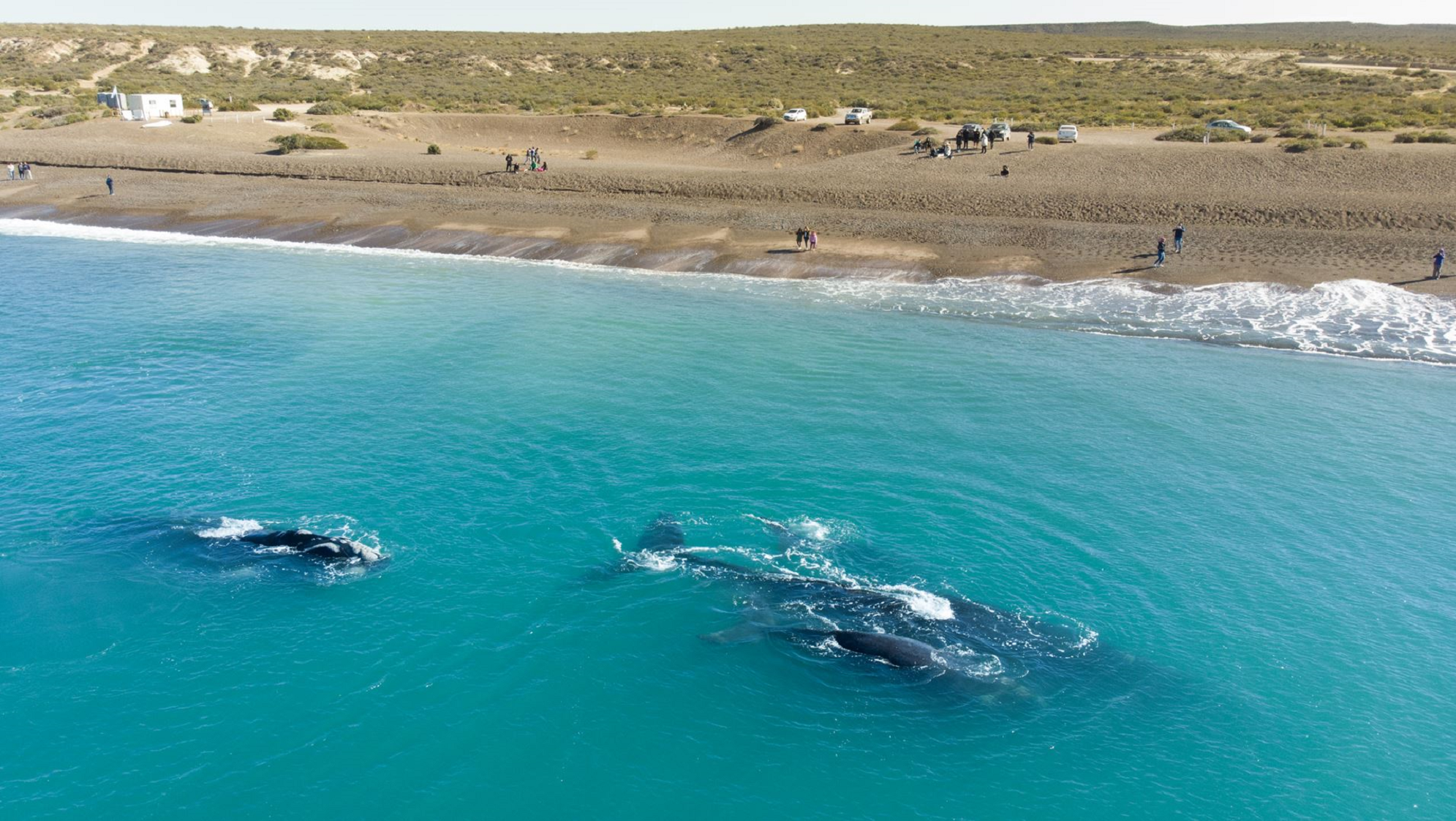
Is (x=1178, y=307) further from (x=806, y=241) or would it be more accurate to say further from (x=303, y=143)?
(x=303, y=143)

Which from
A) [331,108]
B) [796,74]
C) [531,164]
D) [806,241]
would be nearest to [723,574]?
[806,241]

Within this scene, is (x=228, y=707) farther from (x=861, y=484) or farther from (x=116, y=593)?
(x=861, y=484)

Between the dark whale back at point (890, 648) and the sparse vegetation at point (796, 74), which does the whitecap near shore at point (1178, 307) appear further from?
the sparse vegetation at point (796, 74)

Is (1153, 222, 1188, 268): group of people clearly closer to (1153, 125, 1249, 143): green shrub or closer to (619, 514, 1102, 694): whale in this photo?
(1153, 125, 1249, 143): green shrub

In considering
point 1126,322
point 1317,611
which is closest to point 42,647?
point 1317,611

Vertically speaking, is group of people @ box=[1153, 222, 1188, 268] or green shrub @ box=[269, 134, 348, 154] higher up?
green shrub @ box=[269, 134, 348, 154]

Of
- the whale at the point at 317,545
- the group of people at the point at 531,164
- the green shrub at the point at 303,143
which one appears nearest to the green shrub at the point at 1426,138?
the group of people at the point at 531,164

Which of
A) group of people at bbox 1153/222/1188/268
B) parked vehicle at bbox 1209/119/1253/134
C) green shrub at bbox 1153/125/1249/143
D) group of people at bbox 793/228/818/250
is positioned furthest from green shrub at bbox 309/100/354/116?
parked vehicle at bbox 1209/119/1253/134
